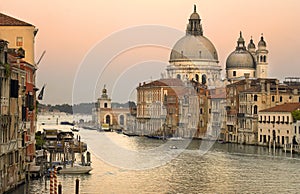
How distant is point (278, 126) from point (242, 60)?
3061 cm

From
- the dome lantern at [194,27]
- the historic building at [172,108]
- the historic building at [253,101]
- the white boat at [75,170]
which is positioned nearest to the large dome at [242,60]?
the historic building at [172,108]

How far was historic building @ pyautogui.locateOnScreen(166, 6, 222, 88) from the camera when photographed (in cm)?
7562

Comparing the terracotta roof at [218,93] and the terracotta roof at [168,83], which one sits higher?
the terracotta roof at [168,83]

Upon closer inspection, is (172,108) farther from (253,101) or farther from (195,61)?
(253,101)

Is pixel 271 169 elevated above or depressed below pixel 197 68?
A: below

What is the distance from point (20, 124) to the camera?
1986 centimetres

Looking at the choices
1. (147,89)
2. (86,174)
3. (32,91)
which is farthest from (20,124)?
(147,89)

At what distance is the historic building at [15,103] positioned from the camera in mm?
17359

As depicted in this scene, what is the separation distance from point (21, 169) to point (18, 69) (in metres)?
2.70

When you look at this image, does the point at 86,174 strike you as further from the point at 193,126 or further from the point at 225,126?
the point at 193,126

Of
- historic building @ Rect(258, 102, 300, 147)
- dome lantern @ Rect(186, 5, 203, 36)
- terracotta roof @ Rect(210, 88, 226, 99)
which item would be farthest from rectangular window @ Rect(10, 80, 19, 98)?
dome lantern @ Rect(186, 5, 203, 36)

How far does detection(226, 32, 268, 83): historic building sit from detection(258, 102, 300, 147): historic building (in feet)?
85.5

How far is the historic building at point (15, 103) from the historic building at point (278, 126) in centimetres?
1831

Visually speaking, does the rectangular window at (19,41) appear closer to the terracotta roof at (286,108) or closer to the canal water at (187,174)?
the canal water at (187,174)
